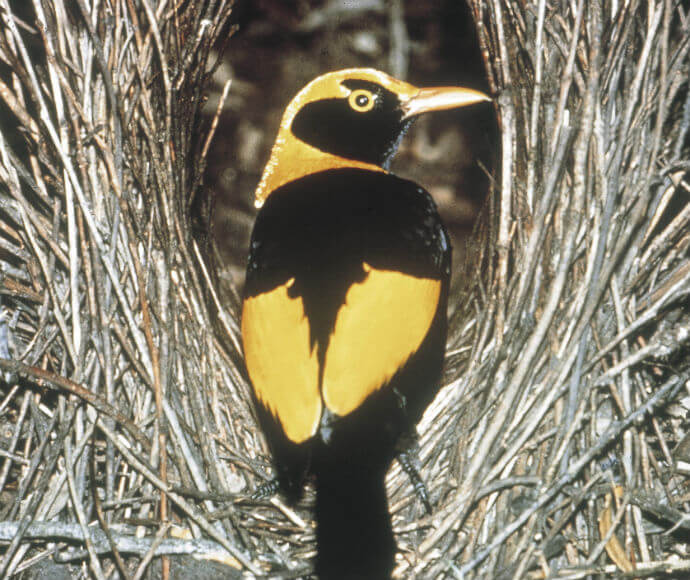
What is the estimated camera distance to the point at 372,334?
211 centimetres

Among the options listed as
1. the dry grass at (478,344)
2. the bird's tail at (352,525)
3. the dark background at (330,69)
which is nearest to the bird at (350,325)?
the bird's tail at (352,525)

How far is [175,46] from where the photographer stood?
7.85 feet

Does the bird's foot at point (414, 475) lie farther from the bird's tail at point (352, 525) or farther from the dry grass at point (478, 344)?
the bird's tail at point (352, 525)

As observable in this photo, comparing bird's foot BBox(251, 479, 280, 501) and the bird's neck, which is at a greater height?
the bird's neck

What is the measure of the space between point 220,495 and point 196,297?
698mm

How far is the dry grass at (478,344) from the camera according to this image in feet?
6.53

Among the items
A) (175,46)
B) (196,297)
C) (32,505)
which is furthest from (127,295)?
(175,46)

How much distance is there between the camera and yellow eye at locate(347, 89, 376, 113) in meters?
2.88

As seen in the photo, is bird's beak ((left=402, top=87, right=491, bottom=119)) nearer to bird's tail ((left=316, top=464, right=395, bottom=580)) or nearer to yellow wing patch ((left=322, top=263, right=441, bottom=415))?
yellow wing patch ((left=322, top=263, right=441, bottom=415))

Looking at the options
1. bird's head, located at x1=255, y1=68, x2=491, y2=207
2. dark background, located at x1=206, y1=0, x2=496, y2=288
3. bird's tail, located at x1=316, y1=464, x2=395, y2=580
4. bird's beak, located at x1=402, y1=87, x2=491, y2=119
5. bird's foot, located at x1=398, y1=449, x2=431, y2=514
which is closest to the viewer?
bird's tail, located at x1=316, y1=464, x2=395, y2=580

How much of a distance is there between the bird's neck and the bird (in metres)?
0.03

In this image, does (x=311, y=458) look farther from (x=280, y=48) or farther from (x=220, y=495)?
(x=280, y=48)

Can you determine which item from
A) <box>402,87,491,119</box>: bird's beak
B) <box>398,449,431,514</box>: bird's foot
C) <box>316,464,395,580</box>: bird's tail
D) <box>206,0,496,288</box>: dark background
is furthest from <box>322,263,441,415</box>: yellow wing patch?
<box>206,0,496,288</box>: dark background

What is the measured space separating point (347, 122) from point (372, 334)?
109 centimetres
